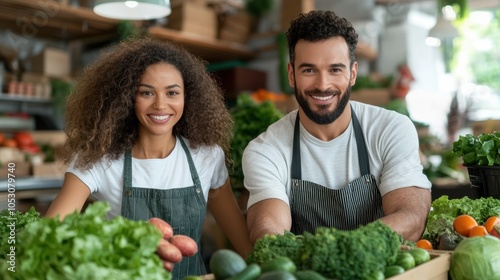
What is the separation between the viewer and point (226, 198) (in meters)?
2.66

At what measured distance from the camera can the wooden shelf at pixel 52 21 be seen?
6082mm

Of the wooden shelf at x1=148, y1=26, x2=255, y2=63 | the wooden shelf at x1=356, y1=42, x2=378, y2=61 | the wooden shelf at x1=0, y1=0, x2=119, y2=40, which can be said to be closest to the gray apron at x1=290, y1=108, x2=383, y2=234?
the wooden shelf at x1=0, y1=0, x2=119, y2=40

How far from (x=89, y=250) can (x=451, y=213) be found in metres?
1.57

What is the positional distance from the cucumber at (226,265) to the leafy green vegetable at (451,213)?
38.0 inches

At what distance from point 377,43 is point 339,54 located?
6.75 metres

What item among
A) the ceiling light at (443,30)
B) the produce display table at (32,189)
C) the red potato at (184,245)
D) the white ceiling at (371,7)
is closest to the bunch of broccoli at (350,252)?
the red potato at (184,245)

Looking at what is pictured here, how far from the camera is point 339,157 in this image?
7.97 feet

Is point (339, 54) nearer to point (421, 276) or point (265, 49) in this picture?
point (421, 276)

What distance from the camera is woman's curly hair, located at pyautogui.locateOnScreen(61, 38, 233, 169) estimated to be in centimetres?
242

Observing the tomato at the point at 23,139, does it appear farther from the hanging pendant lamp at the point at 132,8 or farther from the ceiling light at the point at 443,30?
the ceiling light at the point at 443,30

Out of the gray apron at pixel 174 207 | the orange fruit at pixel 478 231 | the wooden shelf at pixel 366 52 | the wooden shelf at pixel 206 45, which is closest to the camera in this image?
the orange fruit at pixel 478 231

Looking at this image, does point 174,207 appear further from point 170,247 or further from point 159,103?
point 170,247

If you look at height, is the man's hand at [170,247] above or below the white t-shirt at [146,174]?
below

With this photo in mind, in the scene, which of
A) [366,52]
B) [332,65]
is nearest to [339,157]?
[332,65]
